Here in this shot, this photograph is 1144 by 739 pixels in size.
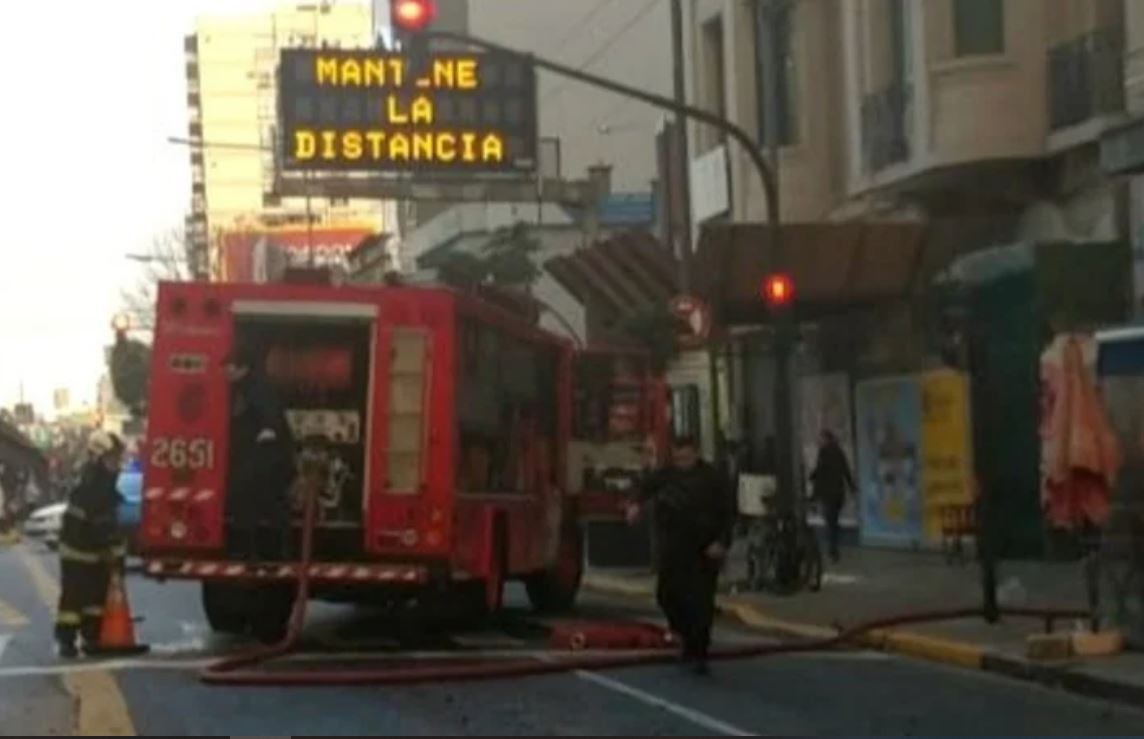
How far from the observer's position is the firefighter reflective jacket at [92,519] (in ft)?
62.4

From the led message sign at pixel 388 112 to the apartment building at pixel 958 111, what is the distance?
14.3m

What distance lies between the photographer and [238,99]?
578ft

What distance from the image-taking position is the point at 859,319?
33.6 meters

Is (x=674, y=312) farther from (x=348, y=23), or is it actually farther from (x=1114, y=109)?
(x=348, y=23)

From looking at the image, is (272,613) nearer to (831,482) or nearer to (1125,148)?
(1125,148)

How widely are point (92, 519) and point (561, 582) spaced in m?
6.73

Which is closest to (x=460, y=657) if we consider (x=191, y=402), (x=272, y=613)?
(x=272, y=613)

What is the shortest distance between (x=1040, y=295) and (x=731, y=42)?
38.5 ft

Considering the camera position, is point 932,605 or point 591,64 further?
point 591,64

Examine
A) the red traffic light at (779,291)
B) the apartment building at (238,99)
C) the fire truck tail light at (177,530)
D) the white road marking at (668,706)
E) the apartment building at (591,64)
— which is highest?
the apartment building at (238,99)

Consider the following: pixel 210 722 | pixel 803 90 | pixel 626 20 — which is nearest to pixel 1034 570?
pixel 803 90

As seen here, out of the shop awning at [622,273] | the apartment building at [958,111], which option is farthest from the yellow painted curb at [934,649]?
the shop awning at [622,273]

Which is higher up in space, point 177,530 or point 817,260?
point 817,260

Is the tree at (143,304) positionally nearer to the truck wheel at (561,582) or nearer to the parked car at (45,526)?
the parked car at (45,526)
